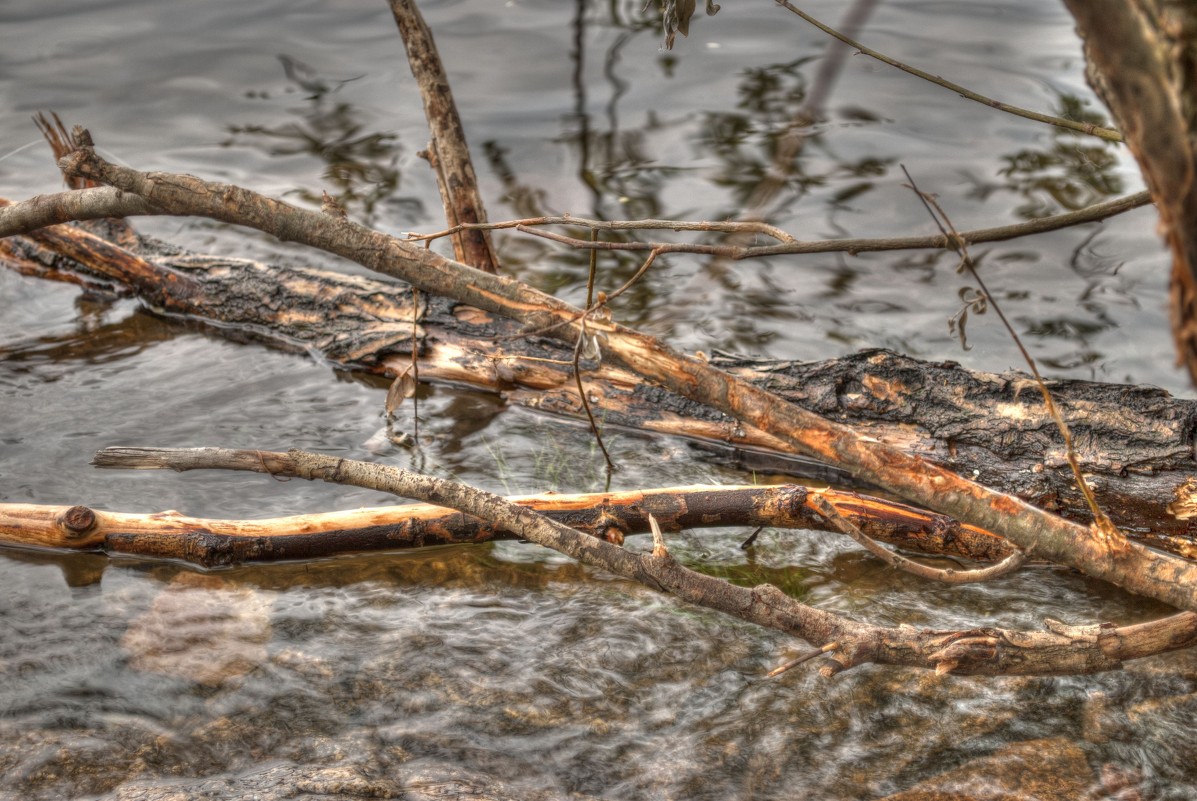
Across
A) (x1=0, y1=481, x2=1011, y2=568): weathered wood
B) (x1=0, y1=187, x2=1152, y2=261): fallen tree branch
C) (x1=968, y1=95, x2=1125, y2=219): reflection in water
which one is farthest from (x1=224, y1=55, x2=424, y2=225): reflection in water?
(x1=968, y1=95, x2=1125, y2=219): reflection in water

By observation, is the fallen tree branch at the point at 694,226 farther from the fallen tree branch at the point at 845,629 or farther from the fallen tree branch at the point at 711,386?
the fallen tree branch at the point at 845,629

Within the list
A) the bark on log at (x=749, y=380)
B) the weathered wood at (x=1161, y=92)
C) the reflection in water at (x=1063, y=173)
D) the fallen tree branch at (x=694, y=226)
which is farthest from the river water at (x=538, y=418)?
the weathered wood at (x=1161, y=92)

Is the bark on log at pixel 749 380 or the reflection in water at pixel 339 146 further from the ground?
the reflection in water at pixel 339 146

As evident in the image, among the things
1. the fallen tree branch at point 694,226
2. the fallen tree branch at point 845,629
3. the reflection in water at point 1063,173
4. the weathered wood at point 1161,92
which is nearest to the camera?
the weathered wood at point 1161,92

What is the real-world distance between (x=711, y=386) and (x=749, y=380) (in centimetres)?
135

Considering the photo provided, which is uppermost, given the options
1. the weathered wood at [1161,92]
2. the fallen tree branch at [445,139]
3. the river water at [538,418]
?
the weathered wood at [1161,92]

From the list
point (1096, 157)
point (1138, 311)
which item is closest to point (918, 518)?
point (1138, 311)

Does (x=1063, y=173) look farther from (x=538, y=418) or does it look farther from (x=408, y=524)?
(x=408, y=524)

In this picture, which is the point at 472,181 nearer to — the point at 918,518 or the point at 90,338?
the point at 90,338

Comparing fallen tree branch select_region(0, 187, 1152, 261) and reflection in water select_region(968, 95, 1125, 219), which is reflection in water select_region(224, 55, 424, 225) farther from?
reflection in water select_region(968, 95, 1125, 219)

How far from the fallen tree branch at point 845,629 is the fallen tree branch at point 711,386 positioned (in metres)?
0.20

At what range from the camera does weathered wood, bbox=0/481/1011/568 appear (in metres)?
3.51

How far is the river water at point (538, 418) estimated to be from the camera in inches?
113

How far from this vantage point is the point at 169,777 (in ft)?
8.83
